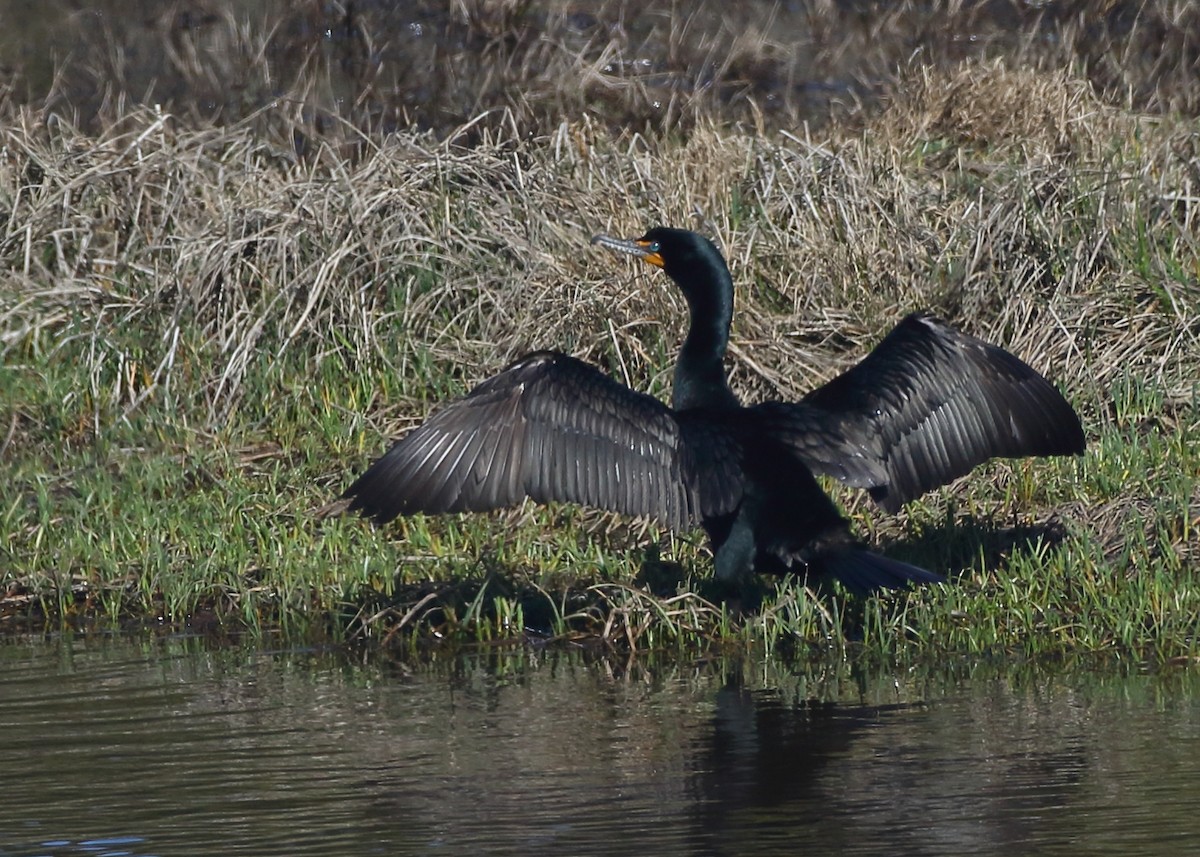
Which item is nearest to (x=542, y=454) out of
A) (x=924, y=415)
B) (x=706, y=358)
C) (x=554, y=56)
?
(x=706, y=358)

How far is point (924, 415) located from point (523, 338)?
2591 millimetres

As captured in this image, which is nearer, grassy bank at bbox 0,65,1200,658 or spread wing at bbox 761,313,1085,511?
spread wing at bbox 761,313,1085,511

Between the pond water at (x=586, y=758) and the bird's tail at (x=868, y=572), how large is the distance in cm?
29

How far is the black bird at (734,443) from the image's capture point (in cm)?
634

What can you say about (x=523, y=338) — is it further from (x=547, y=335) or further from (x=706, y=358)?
(x=706, y=358)

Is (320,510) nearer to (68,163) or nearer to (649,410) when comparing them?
(649,410)

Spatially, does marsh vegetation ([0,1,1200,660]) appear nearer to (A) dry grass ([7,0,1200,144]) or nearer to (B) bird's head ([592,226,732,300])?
(B) bird's head ([592,226,732,300])

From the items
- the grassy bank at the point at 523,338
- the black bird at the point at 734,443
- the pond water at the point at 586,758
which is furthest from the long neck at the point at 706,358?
the pond water at the point at 586,758

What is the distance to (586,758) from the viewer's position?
5.29 m

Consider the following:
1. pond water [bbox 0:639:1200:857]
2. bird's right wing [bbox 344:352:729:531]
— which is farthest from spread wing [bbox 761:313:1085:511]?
pond water [bbox 0:639:1200:857]

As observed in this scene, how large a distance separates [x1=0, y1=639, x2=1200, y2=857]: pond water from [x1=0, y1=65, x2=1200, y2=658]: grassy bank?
584 millimetres

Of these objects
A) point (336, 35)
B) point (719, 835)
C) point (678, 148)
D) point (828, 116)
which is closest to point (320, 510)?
point (678, 148)

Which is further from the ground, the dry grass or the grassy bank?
the dry grass

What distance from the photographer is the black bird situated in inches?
249
